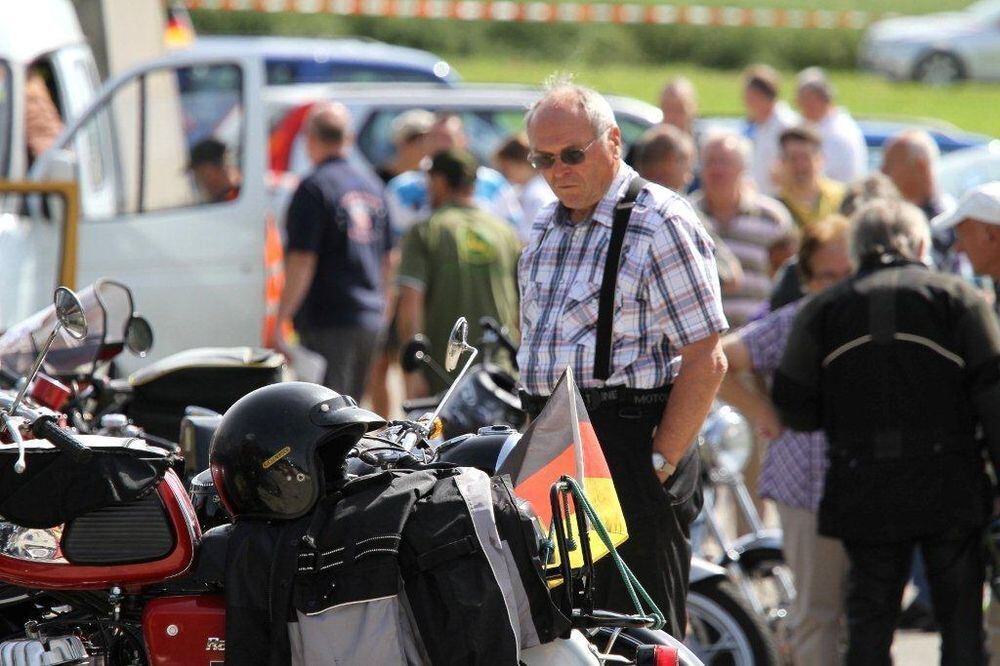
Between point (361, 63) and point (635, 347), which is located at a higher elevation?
point (361, 63)

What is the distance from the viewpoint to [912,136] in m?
7.57

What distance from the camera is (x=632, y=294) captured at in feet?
13.4

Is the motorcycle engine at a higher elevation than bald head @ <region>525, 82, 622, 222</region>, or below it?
below


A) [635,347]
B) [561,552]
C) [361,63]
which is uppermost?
[361,63]

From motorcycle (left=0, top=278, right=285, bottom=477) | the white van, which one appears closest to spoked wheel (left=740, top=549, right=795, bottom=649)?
motorcycle (left=0, top=278, right=285, bottom=477)

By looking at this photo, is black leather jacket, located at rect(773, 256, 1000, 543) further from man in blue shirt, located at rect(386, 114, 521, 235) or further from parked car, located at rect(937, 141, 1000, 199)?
parked car, located at rect(937, 141, 1000, 199)

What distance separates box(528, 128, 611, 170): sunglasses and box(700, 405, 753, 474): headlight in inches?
71.9

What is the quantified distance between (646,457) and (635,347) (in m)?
0.29

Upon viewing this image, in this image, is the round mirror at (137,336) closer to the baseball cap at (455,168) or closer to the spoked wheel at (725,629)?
the spoked wheel at (725,629)

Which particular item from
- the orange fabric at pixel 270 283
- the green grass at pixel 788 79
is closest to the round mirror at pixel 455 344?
the orange fabric at pixel 270 283

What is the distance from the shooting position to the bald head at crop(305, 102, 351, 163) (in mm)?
8227

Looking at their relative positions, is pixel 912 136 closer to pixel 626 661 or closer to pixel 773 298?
pixel 773 298

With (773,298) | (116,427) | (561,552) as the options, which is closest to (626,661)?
(561,552)

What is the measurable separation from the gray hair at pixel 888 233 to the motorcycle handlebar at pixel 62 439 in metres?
2.47
